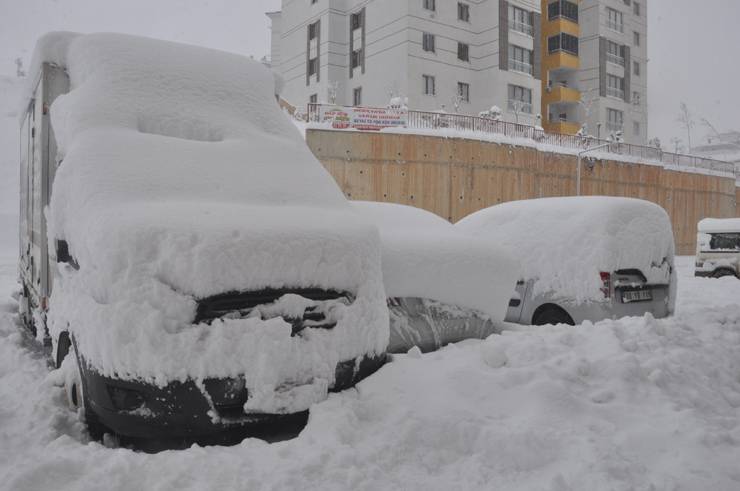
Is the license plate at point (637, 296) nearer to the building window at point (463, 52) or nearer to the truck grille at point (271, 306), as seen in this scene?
the truck grille at point (271, 306)

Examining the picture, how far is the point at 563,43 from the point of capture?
38562mm

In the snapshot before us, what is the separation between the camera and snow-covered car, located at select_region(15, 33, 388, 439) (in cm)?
251

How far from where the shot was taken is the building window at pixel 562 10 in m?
38.3

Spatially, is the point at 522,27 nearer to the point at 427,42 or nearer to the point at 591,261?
the point at 427,42

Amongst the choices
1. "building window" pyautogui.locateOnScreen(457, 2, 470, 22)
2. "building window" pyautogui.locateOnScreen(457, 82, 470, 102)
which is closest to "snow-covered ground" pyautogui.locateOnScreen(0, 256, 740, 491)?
"building window" pyautogui.locateOnScreen(457, 82, 470, 102)

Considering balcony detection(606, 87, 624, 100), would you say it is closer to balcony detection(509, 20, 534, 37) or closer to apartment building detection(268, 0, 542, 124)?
apartment building detection(268, 0, 542, 124)

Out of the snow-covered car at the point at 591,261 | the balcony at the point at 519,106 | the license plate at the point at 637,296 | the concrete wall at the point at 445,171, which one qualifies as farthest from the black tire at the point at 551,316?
the balcony at the point at 519,106

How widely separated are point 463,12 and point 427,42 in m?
4.00

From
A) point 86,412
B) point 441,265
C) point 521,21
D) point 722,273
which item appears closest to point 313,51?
point 521,21

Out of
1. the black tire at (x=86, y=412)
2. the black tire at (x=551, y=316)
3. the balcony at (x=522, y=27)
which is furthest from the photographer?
the balcony at (x=522, y=27)

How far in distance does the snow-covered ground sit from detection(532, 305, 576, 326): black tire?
1.92m

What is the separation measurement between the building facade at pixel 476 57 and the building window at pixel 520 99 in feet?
0.21

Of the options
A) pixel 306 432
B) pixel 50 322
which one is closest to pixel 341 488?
pixel 306 432

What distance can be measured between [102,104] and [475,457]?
3.10 meters
